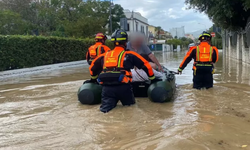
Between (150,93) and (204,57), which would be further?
(204,57)

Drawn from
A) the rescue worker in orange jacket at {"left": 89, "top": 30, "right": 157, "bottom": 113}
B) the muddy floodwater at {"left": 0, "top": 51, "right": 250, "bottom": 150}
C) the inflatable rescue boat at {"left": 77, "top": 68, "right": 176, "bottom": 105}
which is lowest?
the muddy floodwater at {"left": 0, "top": 51, "right": 250, "bottom": 150}

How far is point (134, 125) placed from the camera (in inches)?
164

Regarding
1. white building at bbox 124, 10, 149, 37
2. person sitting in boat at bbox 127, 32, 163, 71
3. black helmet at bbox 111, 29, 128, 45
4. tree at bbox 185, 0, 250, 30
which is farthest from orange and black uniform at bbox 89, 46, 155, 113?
white building at bbox 124, 10, 149, 37

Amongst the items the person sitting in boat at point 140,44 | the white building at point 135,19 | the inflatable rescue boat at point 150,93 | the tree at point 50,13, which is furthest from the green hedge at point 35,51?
the white building at point 135,19

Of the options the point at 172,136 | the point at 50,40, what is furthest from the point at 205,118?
the point at 50,40

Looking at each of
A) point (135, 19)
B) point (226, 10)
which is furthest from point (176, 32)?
point (226, 10)

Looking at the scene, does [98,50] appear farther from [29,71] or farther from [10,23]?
[10,23]

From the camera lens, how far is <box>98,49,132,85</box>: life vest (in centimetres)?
472

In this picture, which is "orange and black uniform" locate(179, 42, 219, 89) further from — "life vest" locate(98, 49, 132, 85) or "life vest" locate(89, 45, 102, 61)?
"life vest" locate(98, 49, 132, 85)

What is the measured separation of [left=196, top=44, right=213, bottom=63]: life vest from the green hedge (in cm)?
1092

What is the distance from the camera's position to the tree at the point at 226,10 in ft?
46.5

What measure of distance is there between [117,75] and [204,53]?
9.55 feet

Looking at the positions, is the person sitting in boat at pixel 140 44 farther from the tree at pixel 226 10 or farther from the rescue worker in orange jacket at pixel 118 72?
the tree at pixel 226 10

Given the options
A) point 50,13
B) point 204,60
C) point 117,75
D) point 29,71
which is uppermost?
point 50,13
